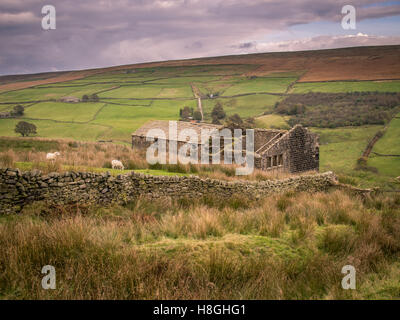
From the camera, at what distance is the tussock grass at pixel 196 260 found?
338 cm

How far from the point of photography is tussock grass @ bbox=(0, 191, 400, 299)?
338cm

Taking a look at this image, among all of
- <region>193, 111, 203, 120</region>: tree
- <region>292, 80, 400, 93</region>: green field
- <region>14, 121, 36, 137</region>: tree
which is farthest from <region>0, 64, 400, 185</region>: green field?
<region>193, 111, 203, 120</region>: tree

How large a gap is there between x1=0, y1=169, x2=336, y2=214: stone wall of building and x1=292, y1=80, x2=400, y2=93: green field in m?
75.7

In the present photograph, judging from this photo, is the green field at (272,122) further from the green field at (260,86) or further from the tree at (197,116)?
the green field at (260,86)

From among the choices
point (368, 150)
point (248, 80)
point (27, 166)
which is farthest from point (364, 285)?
point (248, 80)

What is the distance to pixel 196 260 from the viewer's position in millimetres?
4219

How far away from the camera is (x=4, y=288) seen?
329cm

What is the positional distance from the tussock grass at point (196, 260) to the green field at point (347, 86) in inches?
3174

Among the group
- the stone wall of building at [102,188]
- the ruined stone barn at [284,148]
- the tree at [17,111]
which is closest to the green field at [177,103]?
the tree at [17,111]

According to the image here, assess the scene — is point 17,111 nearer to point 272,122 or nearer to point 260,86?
point 272,122

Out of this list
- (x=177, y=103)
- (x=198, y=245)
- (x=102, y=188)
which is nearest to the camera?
(x=198, y=245)

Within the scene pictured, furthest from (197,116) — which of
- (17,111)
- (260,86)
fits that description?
(260,86)

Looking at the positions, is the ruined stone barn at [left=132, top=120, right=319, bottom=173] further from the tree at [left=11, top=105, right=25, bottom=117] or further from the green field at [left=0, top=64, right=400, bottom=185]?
the tree at [left=11, top=105, right=25, bottom=117]

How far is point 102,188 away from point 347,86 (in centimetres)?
8634
